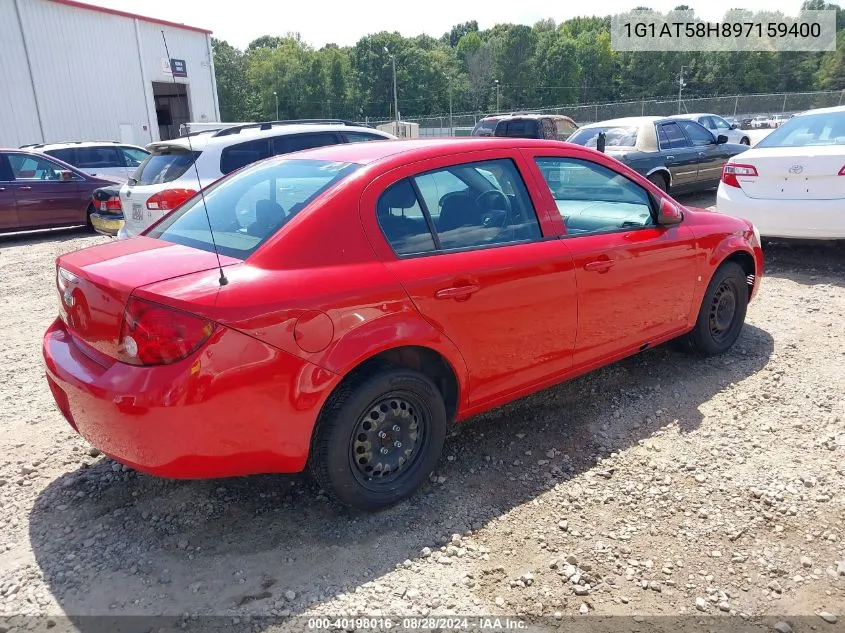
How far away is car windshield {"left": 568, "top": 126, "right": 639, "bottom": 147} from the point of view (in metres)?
10.5

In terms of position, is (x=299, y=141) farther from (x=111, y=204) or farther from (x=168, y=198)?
(x=111, y=204)

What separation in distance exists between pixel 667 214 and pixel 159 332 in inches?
124

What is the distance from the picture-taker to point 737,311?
485cm

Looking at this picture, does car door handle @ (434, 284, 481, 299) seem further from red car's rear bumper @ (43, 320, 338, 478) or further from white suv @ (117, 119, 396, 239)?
white suv @ (117, 119, 396, 239)

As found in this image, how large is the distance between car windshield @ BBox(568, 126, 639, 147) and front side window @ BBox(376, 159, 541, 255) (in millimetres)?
7767

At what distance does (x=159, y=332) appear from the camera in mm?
2445

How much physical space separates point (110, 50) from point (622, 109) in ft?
121

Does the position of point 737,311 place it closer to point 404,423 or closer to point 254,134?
point 404,423

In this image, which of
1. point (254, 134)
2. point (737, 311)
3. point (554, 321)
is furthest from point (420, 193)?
point (254, 134)

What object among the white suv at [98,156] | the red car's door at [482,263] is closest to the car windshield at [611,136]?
the red car's door at [482,263]

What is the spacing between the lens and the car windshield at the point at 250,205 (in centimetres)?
291

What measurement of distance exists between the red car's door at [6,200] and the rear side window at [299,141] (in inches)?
233

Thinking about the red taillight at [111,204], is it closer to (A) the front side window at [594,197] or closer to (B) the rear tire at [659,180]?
(A) the front side window at [594,197]

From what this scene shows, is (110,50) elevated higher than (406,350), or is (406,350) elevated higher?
(110,50)
